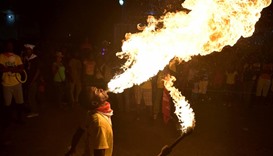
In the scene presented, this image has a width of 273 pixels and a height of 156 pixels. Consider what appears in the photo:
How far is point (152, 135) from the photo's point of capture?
7.80 m

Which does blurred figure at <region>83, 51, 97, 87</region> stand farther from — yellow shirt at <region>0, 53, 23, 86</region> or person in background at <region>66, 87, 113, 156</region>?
person in background at <region>66, 87, 113, 156</region>

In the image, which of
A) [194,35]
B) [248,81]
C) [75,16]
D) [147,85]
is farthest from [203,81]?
[75,16]

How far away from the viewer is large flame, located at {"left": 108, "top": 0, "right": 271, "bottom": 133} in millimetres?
5145

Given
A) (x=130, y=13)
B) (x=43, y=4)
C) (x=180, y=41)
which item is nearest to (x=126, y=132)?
(x=180, y=41)

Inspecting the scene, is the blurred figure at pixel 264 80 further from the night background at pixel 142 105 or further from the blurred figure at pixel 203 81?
the blurred figure at pixel 203 81

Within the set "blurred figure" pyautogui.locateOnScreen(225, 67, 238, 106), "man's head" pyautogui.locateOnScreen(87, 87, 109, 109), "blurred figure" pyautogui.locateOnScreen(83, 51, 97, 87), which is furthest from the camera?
"blurred figure" pyautogui.locateOnScreen(225, 67, 238, 106)

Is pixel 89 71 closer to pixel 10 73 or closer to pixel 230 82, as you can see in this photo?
pixel 10 73

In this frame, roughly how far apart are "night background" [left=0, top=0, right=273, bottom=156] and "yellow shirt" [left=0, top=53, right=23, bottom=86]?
1172mm

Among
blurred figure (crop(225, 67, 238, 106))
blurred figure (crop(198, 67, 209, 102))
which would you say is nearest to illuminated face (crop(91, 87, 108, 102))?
blurred figure (crop(198, 67, 209, 102))

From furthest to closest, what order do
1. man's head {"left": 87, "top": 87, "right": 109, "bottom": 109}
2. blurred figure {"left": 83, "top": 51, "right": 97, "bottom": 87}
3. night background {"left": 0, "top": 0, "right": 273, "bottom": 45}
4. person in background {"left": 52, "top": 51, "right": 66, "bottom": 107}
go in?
night background {"left": 0, "top": 0, "right": 273, "bottom": 45} → blurred figure {"left": 83, "top": 51, "right": 97, "bottom": 87} → person in background {"left": 52, "top": 51, "right": 66, "bottom": 107} → man's head {"left": 87, "top": 87, "right": 109, "bottom": 109}

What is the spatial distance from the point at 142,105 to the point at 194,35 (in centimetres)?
491

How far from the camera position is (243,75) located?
37.8ft

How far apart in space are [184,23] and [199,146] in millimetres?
3179

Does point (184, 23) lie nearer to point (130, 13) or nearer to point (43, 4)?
point (130, 13)
